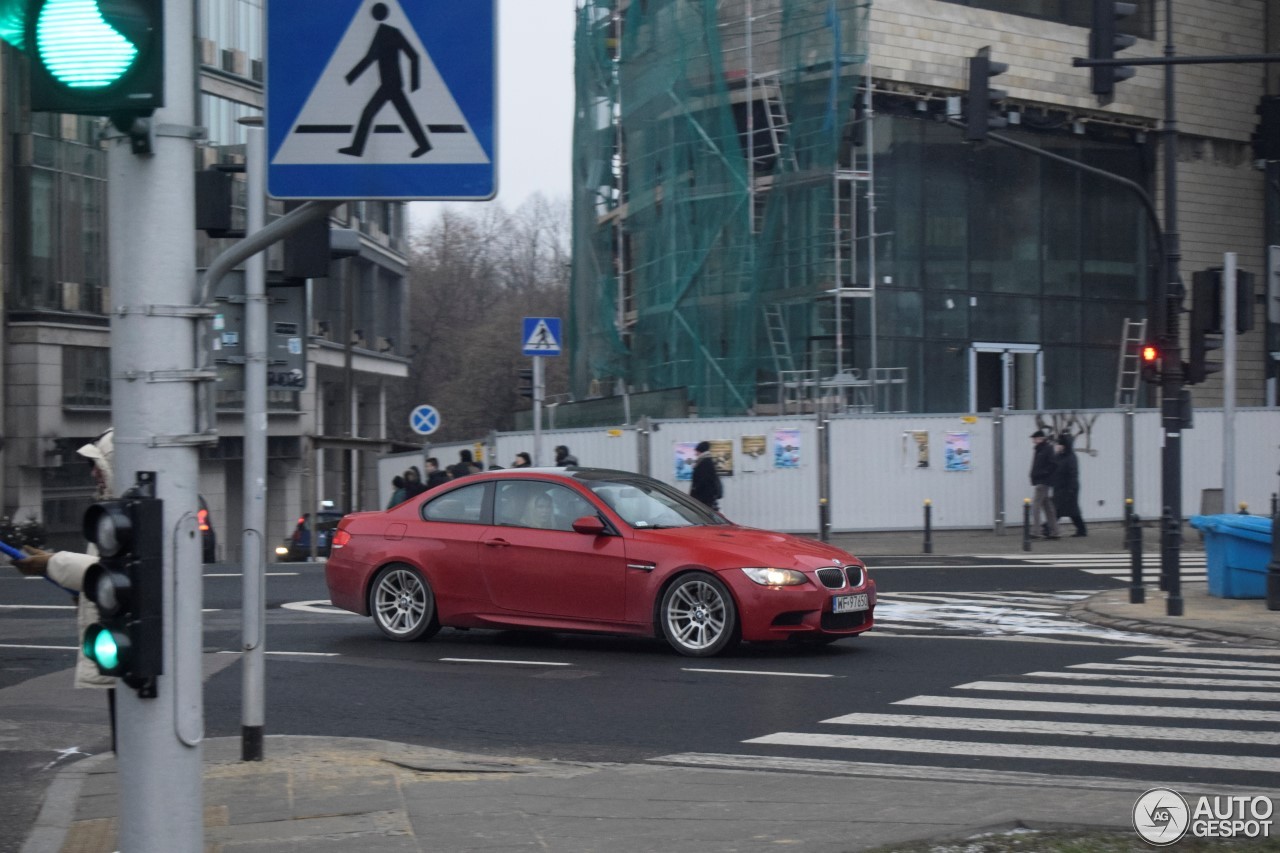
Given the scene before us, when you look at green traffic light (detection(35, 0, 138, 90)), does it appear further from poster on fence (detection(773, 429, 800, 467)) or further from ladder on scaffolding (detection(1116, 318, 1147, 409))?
ladder on scaffolding (detection(1116, 318, 1147, 409))

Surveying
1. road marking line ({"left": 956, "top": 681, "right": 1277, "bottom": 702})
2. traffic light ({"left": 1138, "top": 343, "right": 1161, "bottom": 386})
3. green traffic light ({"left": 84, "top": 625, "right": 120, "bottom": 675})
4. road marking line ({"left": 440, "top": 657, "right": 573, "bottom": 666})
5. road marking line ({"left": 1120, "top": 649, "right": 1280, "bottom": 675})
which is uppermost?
traffic light ({"left": 1138, "top": 343, "right": 1161, "bottom": 386})

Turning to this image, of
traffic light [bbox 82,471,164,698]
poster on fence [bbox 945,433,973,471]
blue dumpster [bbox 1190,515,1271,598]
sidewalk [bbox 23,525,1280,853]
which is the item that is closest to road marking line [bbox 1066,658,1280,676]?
blue dumpster [bbox 1190,515,1271,598]

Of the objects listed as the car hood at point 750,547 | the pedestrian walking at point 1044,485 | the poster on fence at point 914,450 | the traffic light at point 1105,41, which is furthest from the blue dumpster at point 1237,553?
the poster on fence at point 914,450

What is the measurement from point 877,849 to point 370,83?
342 cm

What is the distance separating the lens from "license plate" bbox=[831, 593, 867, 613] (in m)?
12.3

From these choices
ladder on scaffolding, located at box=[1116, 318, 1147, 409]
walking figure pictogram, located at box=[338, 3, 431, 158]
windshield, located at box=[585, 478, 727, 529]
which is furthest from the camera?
ladder on scaffolding, located at box=[1116, 318, 1147, 409]

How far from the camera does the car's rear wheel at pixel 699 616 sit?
40.4 ft

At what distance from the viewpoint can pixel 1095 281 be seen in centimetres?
3997

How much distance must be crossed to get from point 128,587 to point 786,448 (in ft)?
80.1

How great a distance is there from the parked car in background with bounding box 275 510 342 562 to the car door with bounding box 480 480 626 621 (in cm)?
1757

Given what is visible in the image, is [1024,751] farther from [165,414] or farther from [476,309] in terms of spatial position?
[476,309]

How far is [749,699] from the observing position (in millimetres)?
10547

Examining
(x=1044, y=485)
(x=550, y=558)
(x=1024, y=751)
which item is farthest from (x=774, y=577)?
(x=1044, y=485)

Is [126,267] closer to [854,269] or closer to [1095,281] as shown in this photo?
[854,269]
